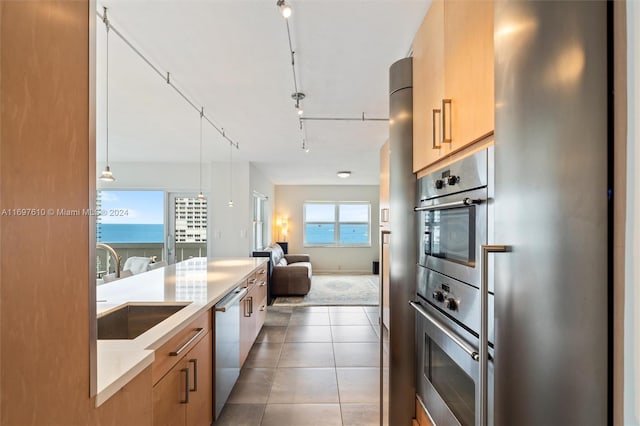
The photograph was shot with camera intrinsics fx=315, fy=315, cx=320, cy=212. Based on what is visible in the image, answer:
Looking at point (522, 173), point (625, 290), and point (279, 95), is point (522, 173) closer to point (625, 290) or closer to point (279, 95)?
point (625, 290)

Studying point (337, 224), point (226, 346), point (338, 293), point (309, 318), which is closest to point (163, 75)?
point (226, 346)

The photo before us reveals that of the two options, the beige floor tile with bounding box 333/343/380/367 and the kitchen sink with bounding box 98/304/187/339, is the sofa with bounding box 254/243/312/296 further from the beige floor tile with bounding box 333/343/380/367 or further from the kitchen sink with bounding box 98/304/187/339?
the kitchen sink with bounding box 98/304/187/339

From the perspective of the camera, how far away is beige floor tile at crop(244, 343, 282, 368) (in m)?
2.99

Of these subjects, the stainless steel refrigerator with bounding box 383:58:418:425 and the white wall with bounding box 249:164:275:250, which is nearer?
the stainless steel refrigerator with bounding box 383:58:418:425

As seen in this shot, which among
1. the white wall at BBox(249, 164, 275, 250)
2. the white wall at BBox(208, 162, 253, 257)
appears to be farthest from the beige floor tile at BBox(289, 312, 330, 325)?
the white wall at BBox(249, 164, 275, 250)

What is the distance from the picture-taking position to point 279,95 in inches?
110

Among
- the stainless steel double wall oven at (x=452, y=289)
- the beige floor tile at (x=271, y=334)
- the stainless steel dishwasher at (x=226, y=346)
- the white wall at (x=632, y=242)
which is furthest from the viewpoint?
the beige floor tile at (x=271, y=334)

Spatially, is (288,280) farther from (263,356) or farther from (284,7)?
(284,7)

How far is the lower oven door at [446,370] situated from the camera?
3.61 feet

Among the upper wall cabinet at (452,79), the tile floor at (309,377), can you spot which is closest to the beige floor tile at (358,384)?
the tile floor at (309,377)

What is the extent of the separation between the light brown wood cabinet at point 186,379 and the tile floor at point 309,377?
459 mm

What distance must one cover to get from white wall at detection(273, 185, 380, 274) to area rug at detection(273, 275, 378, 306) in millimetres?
815

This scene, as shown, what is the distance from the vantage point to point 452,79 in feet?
4.03

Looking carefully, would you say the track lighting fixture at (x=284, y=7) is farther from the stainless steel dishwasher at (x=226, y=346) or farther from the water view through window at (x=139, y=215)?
the water view through window at (x=139, y=215)
